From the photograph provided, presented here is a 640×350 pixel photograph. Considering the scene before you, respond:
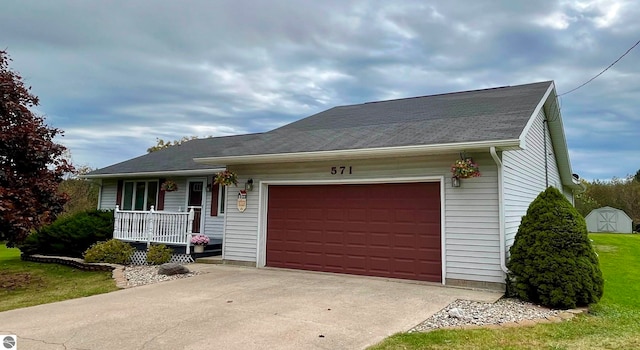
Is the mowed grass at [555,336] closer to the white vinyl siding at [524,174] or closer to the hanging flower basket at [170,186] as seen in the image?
the white vinyl siding at [524,174]

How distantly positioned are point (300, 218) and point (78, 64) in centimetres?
815

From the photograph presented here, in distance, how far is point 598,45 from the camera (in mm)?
8500

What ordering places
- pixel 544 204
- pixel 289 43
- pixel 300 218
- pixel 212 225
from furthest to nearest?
pixel 212 225 < pixel 289 43 < pixel 300 218 < pixel 544 204

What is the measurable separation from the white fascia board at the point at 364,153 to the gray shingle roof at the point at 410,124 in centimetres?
10

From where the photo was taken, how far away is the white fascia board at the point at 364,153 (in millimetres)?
6328

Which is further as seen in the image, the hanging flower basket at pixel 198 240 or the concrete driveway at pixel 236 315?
the hanging flower basket at pixel 198 240

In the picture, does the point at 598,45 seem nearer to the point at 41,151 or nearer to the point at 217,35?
the point at 217,35

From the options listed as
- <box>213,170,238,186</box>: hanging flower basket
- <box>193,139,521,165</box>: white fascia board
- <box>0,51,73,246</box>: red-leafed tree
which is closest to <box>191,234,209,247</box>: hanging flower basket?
<box>213,170,238,186</box>: hanging flower basket

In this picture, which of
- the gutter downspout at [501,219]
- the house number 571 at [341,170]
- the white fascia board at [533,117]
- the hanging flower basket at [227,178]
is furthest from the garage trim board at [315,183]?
the white fascia board at [533,117]

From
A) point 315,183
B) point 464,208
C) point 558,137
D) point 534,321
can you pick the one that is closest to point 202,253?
point 315,183

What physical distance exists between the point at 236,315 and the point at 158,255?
19.2 feet

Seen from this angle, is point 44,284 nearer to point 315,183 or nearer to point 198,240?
point 198,240

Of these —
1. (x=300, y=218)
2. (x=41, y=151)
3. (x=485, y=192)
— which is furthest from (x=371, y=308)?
(x=41, y=151)

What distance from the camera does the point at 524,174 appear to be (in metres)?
8.51
